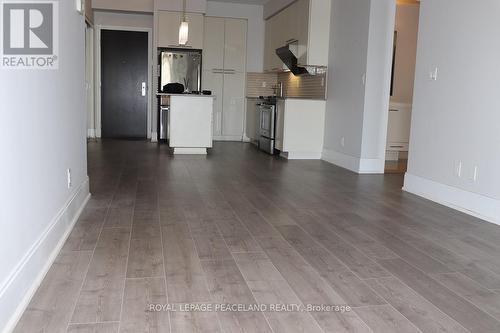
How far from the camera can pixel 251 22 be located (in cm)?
995

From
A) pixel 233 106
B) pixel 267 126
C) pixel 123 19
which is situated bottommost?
pixel 267 126

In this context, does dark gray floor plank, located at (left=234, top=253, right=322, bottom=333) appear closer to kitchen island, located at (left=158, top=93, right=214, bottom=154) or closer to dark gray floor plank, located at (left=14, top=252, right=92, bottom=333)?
dark gray floor plank, located at (left=14, top=252, right=92, bottom=333)

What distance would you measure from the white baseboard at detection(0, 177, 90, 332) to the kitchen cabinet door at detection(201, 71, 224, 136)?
6.75 meters

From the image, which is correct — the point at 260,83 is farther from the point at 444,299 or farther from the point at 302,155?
the point at 444,299

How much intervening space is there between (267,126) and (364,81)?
89.4 inches

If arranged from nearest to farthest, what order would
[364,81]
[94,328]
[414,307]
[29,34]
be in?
[94,328]
[414,307]
[29,34]
[364,81]

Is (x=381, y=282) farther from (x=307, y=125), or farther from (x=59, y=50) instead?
(x=307, y=125)

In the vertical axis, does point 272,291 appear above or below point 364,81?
below

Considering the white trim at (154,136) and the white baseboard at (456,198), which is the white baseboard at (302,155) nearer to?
the white baseboard at (456,198)

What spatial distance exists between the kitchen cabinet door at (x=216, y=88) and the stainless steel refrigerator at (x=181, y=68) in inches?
10.5

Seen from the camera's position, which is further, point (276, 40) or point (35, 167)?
point (276, 40)

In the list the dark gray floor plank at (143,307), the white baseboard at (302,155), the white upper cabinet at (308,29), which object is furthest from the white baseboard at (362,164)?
the dark gray floor plank at (143,307)

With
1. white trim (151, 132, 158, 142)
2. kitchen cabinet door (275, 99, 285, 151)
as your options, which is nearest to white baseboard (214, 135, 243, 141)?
white trim (151, 132, 158, 142)

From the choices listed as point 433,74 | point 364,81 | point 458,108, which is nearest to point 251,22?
point 364,81
